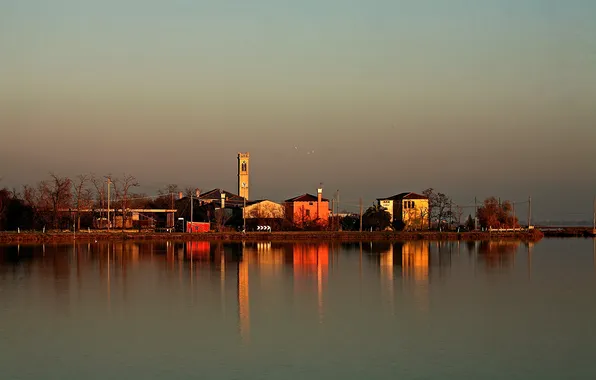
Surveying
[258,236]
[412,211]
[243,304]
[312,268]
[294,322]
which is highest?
[412,211]

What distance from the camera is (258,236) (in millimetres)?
53625

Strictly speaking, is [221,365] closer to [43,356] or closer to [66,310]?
[43,356]

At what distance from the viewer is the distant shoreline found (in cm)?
4856

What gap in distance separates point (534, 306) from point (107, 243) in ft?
110

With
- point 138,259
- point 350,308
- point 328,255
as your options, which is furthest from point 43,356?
point 328,255

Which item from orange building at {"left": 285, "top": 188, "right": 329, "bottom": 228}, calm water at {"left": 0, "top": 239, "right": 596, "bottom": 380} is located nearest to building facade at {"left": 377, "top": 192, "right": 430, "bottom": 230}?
orange building at {"left": 285, "top": 188, "right": 329, "bottom": 228}

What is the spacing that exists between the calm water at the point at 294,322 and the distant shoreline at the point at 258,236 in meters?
20.0

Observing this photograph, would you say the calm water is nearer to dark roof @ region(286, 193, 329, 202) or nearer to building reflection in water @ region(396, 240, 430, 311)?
building reflection in water @ region(396, 240, 430, 311)

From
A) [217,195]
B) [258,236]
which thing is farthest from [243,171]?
[258,236]

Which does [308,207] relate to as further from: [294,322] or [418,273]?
[294,322]

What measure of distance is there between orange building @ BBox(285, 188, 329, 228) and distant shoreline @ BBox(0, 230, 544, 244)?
952 cm

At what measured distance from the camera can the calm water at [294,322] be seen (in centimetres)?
1188

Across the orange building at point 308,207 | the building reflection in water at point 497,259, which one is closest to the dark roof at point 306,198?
the orange building at point 308,207

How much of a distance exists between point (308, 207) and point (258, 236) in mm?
14372
